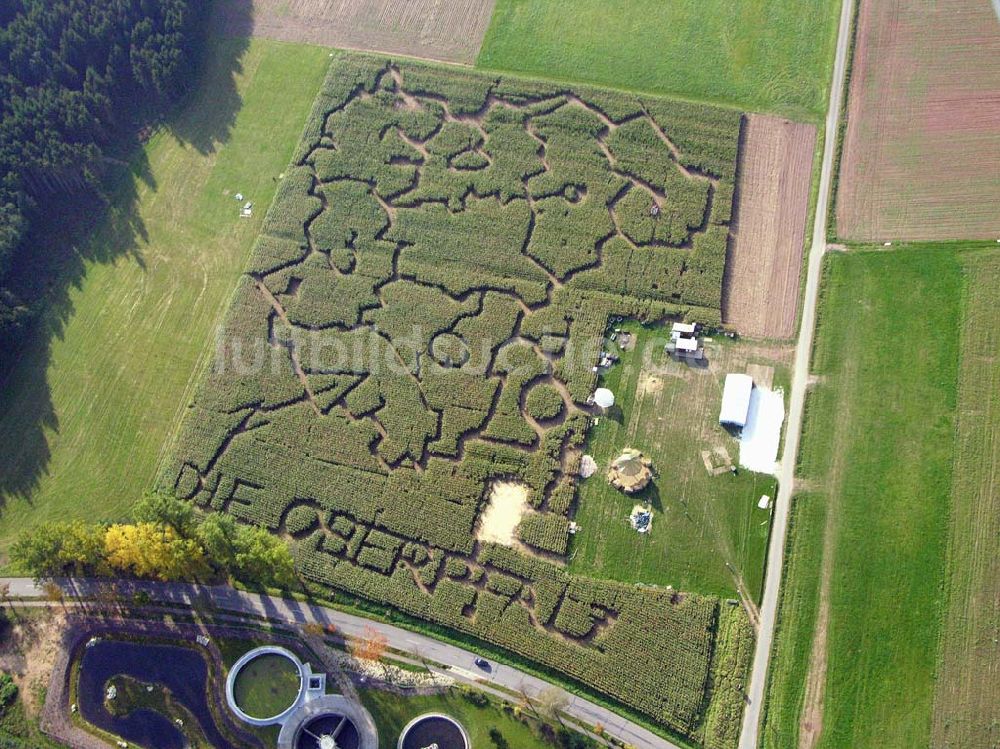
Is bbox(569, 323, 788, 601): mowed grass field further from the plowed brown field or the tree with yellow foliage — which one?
the tree with yellow foliage

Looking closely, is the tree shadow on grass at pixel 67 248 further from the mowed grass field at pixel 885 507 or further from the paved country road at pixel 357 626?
the mowed grass field at pixel 885 507

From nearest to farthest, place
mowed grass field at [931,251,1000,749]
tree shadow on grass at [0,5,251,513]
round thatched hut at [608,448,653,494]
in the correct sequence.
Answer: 1. mowed grass field at [931,251,1000,749]
2. round thatched hut at [608,448,653,494]
3. tree shadow on grass at [0,5,251,513]

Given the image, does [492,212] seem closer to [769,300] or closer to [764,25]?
[769,300]

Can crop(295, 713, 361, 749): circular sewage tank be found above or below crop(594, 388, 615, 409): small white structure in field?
below

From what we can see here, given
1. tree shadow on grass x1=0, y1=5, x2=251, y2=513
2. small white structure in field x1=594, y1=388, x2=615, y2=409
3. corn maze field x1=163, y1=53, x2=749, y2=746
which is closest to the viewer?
corn maze field x1=163, y1=53, x2=749, y2=746

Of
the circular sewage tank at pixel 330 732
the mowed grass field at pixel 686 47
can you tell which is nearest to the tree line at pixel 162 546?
the circular sewage tank at pixel 330 732

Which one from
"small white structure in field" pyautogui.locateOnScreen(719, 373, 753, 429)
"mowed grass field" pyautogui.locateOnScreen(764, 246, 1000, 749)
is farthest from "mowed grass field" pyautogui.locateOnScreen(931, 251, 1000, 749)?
"small white structure in field" pyautogui.locateOnScreen(719, 373, 753, 429)

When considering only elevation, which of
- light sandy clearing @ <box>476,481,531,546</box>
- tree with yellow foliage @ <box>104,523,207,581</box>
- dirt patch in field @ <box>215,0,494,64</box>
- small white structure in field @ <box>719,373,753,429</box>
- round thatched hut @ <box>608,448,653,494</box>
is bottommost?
A: tree with yellow foliage @ <box>104,523,207,581</box>

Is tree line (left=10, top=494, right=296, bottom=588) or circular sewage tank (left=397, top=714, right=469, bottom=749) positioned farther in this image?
tree line (left=10, top=494, right=296, bottom=588)
